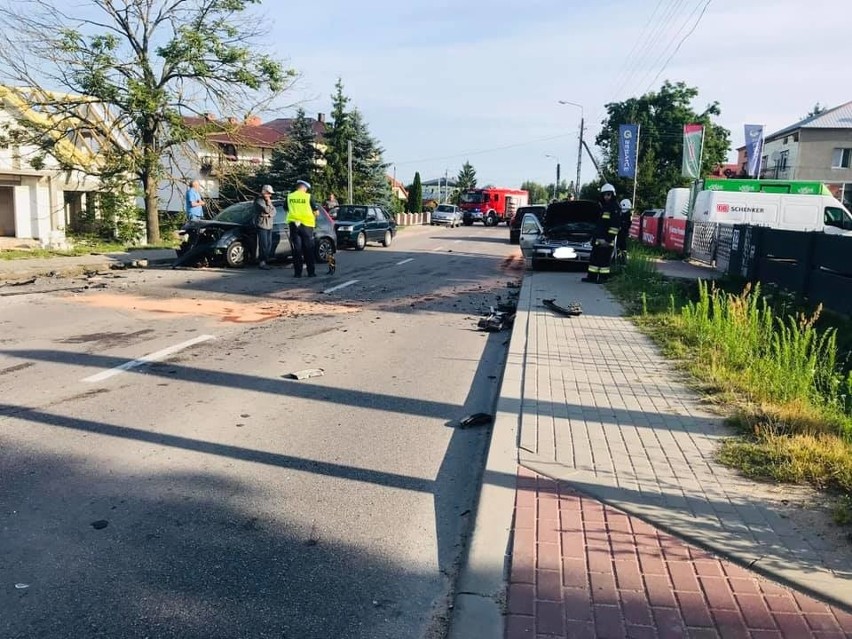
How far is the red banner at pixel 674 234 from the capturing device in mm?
22797

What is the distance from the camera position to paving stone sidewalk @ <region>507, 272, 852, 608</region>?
344 centimetres

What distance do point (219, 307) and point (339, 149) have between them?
132 ft

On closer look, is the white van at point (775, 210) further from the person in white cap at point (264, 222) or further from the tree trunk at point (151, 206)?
the tree trunk at point (151, 206)

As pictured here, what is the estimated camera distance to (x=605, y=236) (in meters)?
14.4

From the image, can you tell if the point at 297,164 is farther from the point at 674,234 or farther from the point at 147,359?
the point at 147,359

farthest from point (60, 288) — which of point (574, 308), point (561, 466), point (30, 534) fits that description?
point (561, 466)

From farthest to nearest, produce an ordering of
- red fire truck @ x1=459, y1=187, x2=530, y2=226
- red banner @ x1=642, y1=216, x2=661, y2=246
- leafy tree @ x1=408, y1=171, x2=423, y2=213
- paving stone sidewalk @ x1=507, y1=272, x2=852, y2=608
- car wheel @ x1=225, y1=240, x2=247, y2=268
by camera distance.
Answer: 1. leafy tree @ x1=408, y1=171, x2=423, y2=213
2. red fire truck @ x1=459, y1=187, x2=530, y2=226
3. red banner @ x1=642, y1=216, x2=661, y2=246
4. car wheel @ x1=225, y1=240, x2=247, y2=268
5. paving stone sidewalk @ x1=507, y1=272, x2=852, y2=608

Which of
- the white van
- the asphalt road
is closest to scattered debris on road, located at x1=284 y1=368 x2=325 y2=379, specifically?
the asphalt road

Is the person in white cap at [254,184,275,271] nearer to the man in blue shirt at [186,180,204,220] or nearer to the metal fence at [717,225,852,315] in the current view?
the man in blue shirt at [186,180,204,220]

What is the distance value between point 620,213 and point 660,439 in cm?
1064

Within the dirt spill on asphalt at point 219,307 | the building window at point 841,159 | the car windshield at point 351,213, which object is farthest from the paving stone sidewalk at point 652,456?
the building window at point 841,159

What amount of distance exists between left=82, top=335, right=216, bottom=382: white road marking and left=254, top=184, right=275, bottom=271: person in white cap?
7.97 meters

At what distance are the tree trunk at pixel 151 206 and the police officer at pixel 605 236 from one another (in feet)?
48.1

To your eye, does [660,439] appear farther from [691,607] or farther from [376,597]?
[376,597]
